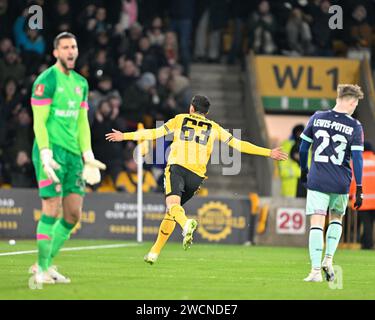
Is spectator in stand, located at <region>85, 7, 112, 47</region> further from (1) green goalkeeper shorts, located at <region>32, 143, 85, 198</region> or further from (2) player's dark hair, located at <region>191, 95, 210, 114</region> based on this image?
(1) green goalkeeper shorts, located at <region>32, 143, 85, 198</region>

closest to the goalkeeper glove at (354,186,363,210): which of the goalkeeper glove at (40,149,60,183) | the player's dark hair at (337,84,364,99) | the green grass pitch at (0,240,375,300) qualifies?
the green grass pitch at (0,240,375,300)

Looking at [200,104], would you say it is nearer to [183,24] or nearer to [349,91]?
[349,91]

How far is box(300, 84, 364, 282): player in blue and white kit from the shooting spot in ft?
45.0

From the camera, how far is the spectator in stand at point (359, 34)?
29.8 metres

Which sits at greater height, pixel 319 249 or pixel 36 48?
pixel 36 48

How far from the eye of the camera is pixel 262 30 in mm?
28969

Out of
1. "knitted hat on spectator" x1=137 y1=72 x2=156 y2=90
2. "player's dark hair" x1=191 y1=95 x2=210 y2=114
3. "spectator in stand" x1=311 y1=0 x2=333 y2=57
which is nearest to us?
"player's dark hair" x1=191 y1=95 x2=210 y2=114

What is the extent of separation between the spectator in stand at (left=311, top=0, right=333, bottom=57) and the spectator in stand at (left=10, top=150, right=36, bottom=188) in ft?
27.7

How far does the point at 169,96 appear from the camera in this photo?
2656 centimetres

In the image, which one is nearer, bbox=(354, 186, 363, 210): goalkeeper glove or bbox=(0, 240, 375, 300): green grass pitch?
bbox=(0, 240, 375, 300): green grass pitch

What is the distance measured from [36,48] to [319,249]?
45.2 feet
